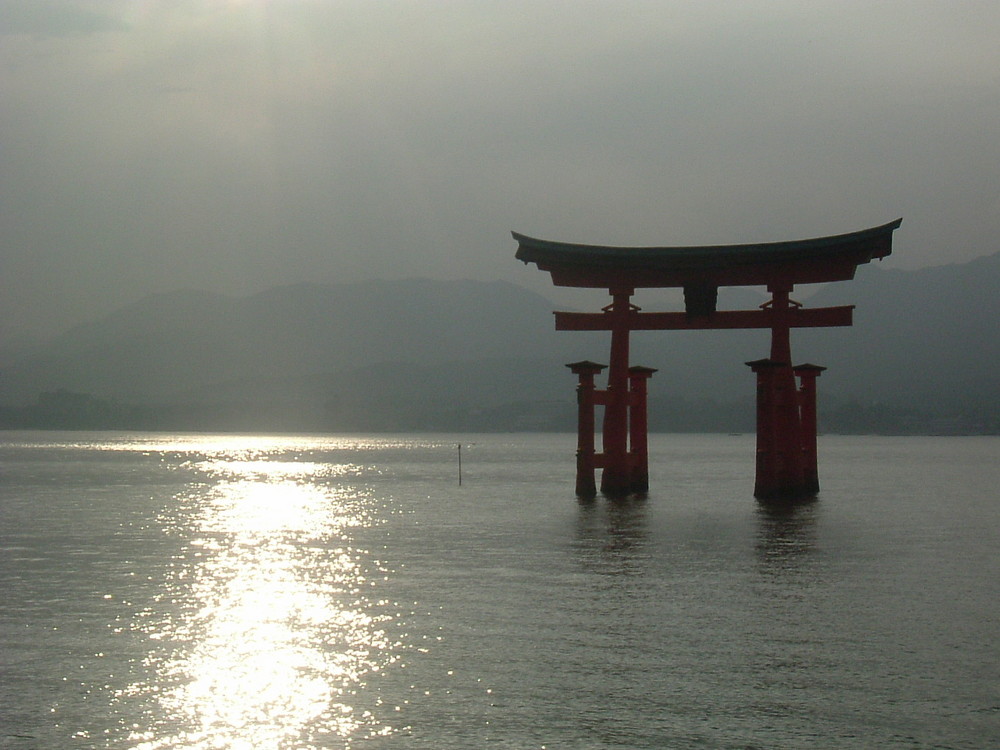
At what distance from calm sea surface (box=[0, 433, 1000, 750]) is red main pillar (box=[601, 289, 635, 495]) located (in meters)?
4.86

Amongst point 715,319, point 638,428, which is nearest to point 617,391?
point 638,428

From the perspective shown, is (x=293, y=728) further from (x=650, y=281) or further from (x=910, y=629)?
(x=650, y=281)

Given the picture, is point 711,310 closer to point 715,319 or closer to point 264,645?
point 715,319

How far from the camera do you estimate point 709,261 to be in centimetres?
3078

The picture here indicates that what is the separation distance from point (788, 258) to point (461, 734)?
23.9 m

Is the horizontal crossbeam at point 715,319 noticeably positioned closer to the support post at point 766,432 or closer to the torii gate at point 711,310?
the torii gate at point 711,310

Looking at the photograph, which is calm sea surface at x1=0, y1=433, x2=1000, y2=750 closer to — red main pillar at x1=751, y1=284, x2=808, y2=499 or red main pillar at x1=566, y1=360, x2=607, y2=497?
red main pillar at x1=751, y1=284, x2=808, y2=499

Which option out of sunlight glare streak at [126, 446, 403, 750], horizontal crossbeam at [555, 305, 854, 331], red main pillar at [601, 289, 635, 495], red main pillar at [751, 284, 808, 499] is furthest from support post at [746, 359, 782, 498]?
sunlight glare streak at [126, 446, 403, 750]

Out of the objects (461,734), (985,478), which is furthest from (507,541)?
(985,478)

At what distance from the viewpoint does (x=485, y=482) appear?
54219mm

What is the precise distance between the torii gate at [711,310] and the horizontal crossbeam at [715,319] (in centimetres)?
3

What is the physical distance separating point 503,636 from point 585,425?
19.1 m

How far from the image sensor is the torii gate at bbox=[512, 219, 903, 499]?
3000 cm

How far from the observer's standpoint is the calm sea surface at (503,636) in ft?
28.4
